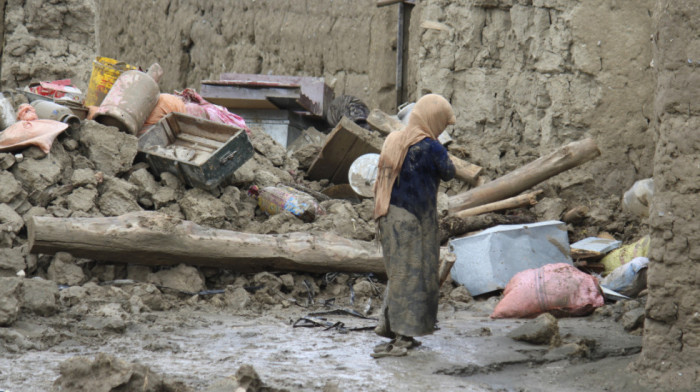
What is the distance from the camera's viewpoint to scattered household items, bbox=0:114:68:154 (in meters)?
6.66

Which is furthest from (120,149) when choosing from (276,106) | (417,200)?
(417,200)

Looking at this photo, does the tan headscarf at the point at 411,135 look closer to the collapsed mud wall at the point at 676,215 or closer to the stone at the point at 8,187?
the collapsed mud wall at the point at 676,215

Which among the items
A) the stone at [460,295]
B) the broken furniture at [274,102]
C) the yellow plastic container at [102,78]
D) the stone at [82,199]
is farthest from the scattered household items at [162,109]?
the stone at [460,295]

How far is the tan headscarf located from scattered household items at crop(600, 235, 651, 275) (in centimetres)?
282

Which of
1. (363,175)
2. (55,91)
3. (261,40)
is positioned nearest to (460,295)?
(363,175)

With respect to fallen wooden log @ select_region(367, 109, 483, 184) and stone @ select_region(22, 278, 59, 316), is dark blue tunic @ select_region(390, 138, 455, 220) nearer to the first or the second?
stone @ select_region(22, 278, 59, 316)

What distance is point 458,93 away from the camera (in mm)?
9336

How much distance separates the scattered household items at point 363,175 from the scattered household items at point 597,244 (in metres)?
2.08

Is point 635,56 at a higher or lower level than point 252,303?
higher

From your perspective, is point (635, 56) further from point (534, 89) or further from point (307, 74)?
point (307, 74)

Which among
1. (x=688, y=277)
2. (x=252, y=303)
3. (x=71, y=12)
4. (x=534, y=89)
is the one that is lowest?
(x=252, y=303)

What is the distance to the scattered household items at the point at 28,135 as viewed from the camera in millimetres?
6660

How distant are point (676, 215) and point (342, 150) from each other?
17.0ft

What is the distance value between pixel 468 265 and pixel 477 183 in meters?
1.85
